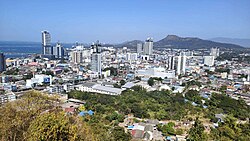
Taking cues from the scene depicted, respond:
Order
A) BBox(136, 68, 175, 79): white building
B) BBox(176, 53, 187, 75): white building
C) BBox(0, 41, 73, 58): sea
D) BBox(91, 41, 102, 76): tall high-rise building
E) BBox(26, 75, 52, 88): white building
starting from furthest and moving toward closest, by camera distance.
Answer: BBox(0, 41, 73, 58): sea
BBox(176, 53, 187, 75): white building
BBox(136, 68, 175, 79): white building
BBox(91, 41, 102, 76): tall high-rise building
BBox(26, 75, 52, 88): white building

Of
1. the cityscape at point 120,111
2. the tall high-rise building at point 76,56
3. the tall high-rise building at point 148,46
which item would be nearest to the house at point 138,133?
the cityscape at point 120,111

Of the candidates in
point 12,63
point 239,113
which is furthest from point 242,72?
point 12,63

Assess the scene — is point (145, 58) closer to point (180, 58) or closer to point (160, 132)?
point (180, 58)

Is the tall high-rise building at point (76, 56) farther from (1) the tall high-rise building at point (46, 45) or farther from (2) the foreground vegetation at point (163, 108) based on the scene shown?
(2) the foreground vegetation at point (163, 108)

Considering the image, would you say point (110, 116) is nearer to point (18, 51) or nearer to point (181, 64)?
point (181, 64)

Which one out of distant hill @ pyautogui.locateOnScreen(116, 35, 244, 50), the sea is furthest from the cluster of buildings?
distant hill @ pyautogui.locateOnScreen(116, 35, 244, 50)

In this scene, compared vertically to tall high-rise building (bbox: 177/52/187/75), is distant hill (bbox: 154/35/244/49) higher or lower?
higher

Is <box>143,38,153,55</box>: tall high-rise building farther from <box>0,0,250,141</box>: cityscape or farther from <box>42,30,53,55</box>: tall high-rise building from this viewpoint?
<box>42,30,53,55</box>: tall high-rise building

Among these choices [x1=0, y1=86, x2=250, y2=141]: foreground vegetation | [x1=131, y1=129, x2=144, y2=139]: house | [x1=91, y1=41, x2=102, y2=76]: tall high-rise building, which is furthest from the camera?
[x1=91, y1=41, x2=102, y2=76]: tall high-rise building

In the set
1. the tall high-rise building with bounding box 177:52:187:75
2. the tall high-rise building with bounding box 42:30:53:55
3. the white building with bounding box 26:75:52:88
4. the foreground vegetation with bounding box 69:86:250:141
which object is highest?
the tall high-rise building with bounding box 42:30:53:55

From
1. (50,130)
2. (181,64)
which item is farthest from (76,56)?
(50,130)

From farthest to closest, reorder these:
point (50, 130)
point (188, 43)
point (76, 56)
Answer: point (188, 43)
point (76, 56)
point (50, 130)
